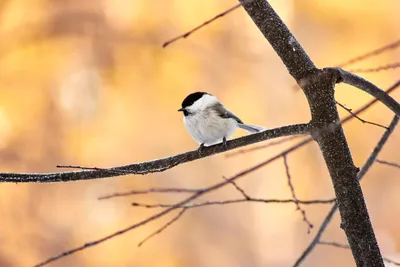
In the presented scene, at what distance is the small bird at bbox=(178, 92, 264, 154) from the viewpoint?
0.94 metres

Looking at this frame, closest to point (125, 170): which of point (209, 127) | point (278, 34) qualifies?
point (278, 34)

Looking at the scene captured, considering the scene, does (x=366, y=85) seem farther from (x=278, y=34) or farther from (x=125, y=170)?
(x=125, y=170)

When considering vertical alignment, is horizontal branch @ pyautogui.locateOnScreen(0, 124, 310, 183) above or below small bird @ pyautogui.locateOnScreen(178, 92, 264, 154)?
below

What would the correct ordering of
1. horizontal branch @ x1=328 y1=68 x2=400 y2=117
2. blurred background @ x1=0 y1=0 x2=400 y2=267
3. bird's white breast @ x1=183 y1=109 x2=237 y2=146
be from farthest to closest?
blurred background @ x1=0 y1=0 x2=400 y2=267 < bird's white breast @ x1=183 y1=109 x2=237 y2=146 < horizontal branch @ x1=328 y1=68 x2=400 y2=117

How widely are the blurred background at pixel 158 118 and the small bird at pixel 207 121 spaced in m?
0.56

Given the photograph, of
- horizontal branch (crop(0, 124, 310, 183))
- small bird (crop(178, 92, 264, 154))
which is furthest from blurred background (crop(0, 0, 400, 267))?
horizontal branch (crop(0, 124, 310, 183))

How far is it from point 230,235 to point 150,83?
21.7 inches

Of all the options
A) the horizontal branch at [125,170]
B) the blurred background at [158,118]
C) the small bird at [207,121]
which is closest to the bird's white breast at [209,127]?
the small bird at [207,121]

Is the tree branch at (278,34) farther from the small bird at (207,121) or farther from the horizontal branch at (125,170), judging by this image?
the small bird at (207,121)

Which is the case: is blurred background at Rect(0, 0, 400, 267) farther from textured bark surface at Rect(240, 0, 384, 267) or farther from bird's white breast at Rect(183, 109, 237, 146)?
textured bark surface at Rect(240, 0, 384, 267)

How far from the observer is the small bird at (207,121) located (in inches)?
37.0

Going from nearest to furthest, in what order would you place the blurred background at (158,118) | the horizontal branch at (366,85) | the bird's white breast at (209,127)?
the horizontal branch at (366,85), the bird's white breast at (209,127), the blurred background at (158,118)

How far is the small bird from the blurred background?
0.56 m

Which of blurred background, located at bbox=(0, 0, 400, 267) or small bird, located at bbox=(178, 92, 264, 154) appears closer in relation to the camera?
small bird, located at bbox=(178, 92, 264, 154)
